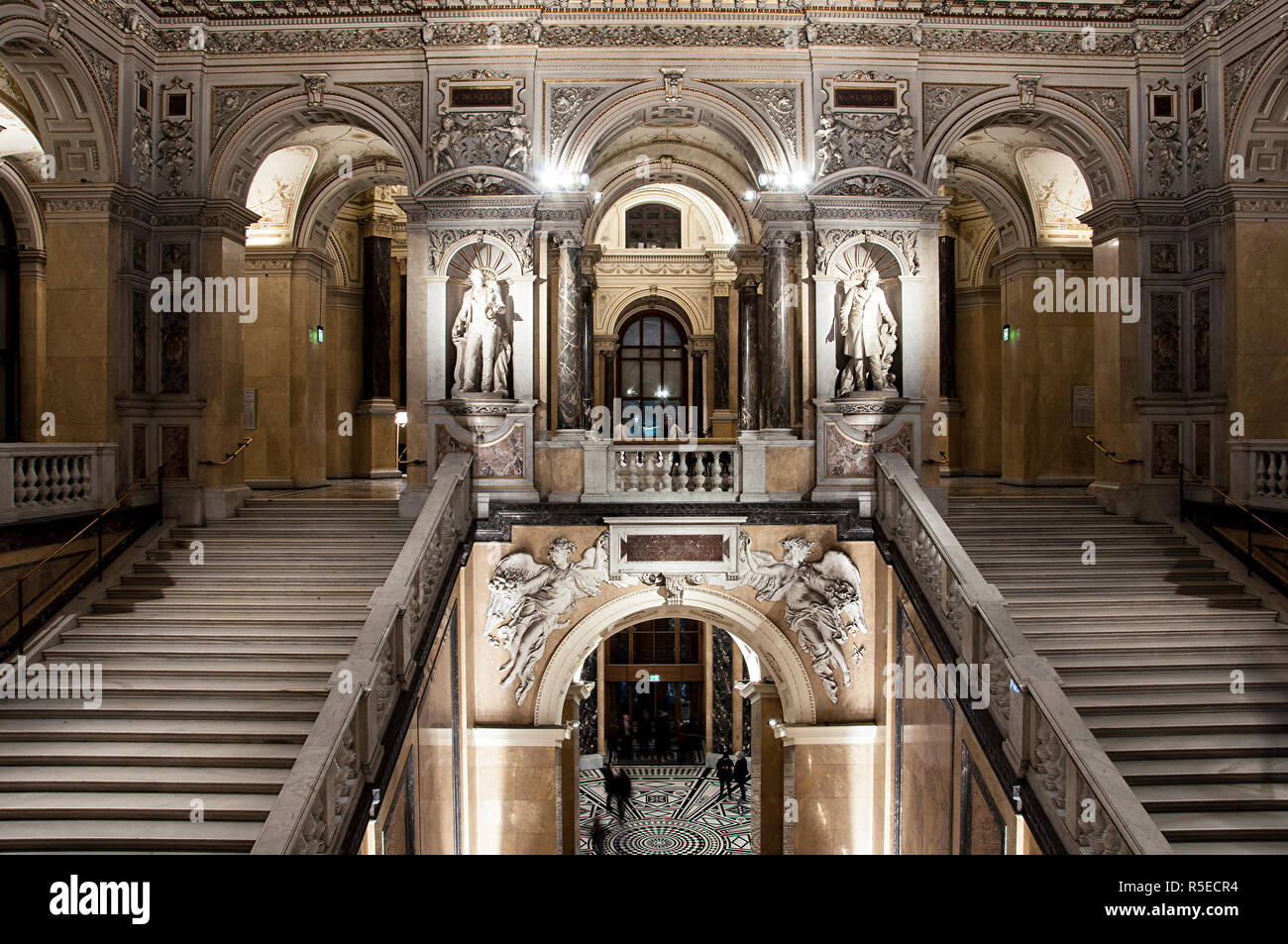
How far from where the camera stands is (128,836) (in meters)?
6.22

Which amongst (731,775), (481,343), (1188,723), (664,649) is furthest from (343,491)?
(1188,723)

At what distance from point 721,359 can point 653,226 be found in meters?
4.45

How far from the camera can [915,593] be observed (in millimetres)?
9422

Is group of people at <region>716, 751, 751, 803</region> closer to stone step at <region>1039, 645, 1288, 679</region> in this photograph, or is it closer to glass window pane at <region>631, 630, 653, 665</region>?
glass window pane at <region>631, 630, 653, 665</region>

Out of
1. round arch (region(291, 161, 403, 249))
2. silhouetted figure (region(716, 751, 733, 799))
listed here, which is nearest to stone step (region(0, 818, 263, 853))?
round arch (region(291, 161, 403, 249))

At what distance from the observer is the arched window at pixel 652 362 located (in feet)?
80.9

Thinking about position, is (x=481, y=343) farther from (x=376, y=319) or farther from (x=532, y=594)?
(x=376, y=319)

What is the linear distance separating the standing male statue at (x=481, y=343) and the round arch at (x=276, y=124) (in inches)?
69.5

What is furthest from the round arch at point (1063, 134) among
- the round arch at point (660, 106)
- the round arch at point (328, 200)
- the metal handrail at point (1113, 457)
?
the round arch at point (328, 200)

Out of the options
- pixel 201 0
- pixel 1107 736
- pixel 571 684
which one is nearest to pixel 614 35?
pixel 201 0

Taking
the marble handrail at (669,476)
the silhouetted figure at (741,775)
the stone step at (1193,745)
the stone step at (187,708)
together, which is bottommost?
the silhouetted figure at (741,775)

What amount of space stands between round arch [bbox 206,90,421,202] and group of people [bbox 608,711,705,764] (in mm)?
14799

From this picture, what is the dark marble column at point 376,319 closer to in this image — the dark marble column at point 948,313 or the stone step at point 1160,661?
the dark marble column at point 948,313

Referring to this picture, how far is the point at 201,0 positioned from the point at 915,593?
1193cm
